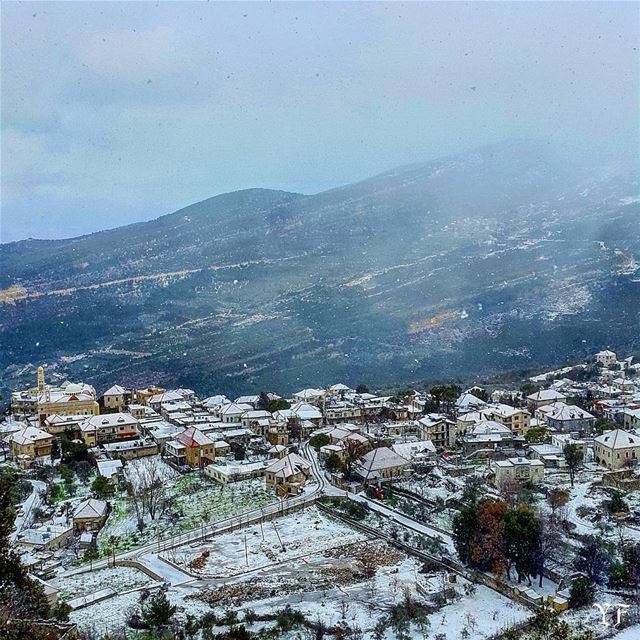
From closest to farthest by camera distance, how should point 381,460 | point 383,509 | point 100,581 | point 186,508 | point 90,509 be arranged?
point 100,581
point 90,509
point 383,509
point 186,508
point 381,460

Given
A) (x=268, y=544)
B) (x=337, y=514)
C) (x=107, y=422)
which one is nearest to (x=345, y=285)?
(x=107, y=422)

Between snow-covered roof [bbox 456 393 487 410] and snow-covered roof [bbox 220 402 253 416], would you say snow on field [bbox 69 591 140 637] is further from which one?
snow-covered roof [bbox 456 393 487 410]

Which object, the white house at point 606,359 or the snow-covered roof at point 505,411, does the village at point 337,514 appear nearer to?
the snow-covered roof at point 505,411

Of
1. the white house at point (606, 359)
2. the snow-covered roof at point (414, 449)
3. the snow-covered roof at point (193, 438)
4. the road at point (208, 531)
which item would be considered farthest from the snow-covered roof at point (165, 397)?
the white house at point (606, 359)

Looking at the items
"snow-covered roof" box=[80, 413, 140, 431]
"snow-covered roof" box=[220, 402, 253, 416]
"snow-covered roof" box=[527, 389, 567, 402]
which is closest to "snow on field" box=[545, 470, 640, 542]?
"snow-covered roof" box=[527, 389, 567, 402]

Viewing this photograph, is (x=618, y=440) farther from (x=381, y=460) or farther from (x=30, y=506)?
(x=30, y=506)

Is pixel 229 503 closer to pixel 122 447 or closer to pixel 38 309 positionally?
pixel 122 447
